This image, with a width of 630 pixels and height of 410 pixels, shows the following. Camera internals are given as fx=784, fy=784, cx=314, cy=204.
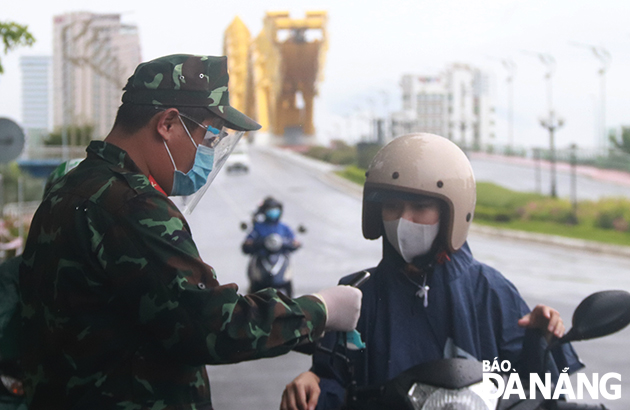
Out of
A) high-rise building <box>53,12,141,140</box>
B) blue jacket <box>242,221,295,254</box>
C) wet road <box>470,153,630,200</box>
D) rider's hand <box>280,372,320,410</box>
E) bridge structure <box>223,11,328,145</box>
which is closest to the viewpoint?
rider's hand <box>280,372,320,410</box>

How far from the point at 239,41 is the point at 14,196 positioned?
53.9 feet

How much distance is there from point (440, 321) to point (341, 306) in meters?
0.57

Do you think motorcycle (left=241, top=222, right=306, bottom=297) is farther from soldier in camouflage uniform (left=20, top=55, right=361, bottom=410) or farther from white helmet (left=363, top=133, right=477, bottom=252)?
soldier in camouflage uniform (left=20, top=55, right=361, bottom=410)

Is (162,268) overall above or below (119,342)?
above

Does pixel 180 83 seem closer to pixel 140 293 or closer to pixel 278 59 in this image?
pixel 140 293

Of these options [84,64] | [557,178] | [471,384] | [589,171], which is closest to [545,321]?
[471,384]

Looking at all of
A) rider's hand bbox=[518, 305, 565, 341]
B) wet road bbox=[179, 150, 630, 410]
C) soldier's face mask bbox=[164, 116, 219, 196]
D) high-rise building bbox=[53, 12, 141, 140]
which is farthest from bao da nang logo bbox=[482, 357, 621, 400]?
high-rise building bbox=[53, 12, 141, 140]

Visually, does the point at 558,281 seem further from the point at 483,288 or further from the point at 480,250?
the point at 483,288

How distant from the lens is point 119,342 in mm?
1628

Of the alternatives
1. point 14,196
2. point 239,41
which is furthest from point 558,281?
point 14,196

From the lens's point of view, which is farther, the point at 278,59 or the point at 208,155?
the point at 278,59

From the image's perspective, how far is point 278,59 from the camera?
617 cm

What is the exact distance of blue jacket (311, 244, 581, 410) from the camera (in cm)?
216

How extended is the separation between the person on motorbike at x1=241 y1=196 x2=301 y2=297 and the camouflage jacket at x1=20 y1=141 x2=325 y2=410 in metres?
6.78
